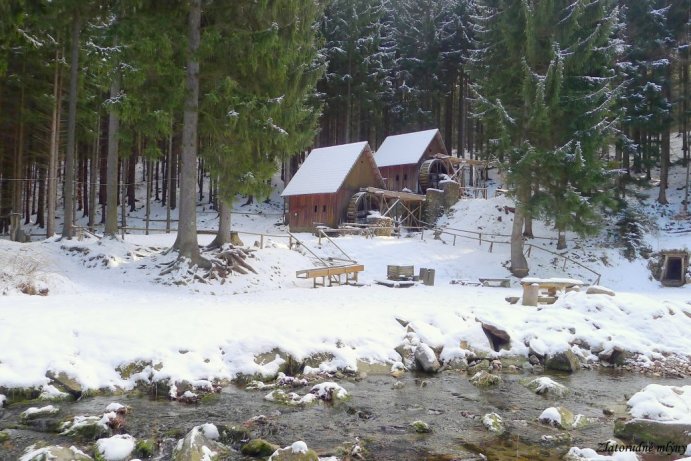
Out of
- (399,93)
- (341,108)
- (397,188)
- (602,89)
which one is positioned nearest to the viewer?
(602,89)

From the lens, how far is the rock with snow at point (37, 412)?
711 cm

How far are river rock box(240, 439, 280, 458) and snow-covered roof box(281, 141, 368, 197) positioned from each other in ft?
86.2

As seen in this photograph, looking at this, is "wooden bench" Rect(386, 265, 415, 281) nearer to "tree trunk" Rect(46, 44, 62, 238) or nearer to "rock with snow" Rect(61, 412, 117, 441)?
"rock with snow" Rect(61, 412, 117, 441)

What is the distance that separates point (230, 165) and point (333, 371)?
10.0m

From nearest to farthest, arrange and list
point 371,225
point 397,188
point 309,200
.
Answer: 1. point 371,225
2. point 309,200
3. point 397,188

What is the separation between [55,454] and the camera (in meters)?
5.75

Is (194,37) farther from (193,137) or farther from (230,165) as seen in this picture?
(230,165)

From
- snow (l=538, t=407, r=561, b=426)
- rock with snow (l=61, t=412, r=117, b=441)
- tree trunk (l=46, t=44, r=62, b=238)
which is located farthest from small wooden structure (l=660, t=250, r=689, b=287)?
tree trunk (l=46, t=44, r=62, b=238)

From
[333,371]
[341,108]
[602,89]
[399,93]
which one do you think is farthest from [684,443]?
[399,93]

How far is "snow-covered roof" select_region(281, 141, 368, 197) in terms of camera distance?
33156 millimetres

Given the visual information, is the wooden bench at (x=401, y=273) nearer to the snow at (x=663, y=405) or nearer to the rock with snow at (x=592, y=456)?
the snow at (x=663, y=405)

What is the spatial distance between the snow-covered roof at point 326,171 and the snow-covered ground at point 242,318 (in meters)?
11.1

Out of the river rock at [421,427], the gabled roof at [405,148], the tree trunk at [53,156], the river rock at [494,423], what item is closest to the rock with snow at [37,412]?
the river rock at [421,427]

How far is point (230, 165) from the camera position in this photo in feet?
58.0
